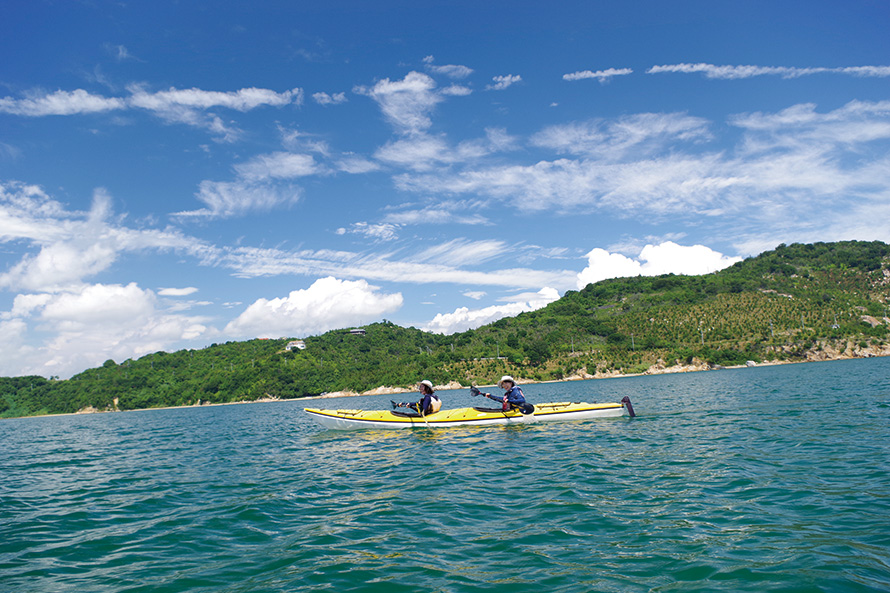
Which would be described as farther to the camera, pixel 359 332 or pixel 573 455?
pixel 359 332

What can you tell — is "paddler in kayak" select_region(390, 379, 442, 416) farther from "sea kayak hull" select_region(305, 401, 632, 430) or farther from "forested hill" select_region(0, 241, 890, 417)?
"forested hill" select_region(0, 241, 890, 417)

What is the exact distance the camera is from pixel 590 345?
128m

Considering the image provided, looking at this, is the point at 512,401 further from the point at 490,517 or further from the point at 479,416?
the point at 490,517

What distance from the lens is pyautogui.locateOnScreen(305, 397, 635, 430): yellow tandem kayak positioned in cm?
2408

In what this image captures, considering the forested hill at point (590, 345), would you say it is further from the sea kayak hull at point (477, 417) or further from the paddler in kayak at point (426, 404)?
the paddler in kayak at point (426, 404)

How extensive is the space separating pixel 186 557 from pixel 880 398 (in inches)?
1220

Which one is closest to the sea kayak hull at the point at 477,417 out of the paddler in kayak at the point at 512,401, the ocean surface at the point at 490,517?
the paddler in kayak at the point at 512,401

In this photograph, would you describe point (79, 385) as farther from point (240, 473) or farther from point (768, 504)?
point (768, 504)

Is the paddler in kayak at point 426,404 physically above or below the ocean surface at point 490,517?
above

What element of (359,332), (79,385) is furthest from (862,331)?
Result: (79,385)

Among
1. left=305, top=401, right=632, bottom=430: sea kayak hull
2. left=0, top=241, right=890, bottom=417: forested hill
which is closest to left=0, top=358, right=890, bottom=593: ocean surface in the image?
left=305, top=401, right=632, bottom=430: sea kayak hull

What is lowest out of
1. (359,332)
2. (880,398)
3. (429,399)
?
(880,398)

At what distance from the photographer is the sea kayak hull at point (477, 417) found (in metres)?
24.1

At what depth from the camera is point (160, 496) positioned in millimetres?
13641
